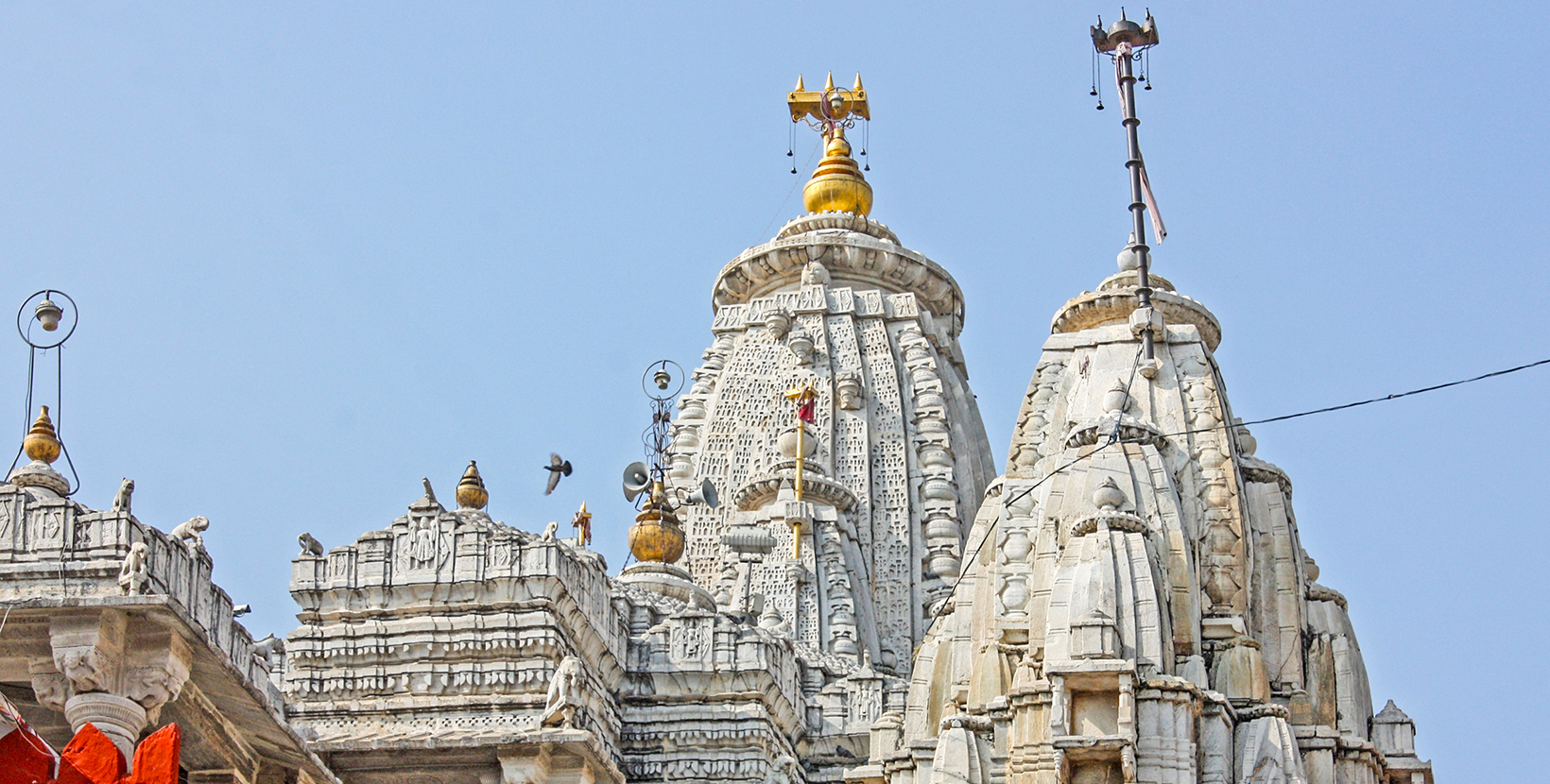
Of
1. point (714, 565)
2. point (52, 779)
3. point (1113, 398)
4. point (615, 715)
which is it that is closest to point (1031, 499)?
point (1113, 398)

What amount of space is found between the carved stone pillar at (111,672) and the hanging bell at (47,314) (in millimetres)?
7124

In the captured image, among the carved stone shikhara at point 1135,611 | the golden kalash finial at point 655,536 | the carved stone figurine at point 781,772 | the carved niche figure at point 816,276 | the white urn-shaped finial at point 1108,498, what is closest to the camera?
the carved stone shikhara at point 1135,611

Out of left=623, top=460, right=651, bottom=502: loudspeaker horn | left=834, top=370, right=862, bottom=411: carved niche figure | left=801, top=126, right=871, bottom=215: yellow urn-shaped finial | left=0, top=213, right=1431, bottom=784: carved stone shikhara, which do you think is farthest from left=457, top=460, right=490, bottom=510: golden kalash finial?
left=801, top=126, right=871, bottom=215: yellow urn-shaped finial

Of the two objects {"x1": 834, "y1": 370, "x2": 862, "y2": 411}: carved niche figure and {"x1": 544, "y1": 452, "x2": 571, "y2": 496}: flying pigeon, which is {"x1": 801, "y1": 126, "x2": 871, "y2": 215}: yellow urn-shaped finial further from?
{"x1": 544, "y1": 452, "x2": 571, "y2": 496}: flying pigeon

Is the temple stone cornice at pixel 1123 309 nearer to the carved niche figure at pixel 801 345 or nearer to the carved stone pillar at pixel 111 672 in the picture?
the carved stone pillar at pixel 111 672

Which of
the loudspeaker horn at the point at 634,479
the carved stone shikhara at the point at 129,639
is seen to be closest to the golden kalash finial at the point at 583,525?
the loudspeaker horn at the point at 634,479

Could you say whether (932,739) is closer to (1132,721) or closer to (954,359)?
(1132,721)

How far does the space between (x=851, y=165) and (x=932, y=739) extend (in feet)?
110

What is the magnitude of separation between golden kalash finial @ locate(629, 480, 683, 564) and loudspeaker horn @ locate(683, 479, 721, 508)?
28.8 feet

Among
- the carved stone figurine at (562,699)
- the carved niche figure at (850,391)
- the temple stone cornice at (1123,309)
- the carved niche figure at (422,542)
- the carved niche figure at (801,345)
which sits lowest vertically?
the carved stone figurine at (562,699)

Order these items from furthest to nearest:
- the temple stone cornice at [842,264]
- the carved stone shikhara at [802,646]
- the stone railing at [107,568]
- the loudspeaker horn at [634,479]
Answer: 1. the temple stone cornice at [842,264]
2. the loudspeaker horn at [634,479]
3. the carved stone shikhara at [802,646]
4. the stone railing at [107,568]

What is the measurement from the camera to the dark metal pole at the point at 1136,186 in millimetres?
32906

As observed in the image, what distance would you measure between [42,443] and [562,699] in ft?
21.9

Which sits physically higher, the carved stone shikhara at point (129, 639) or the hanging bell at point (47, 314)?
the hanging bell at point (47, 314)
